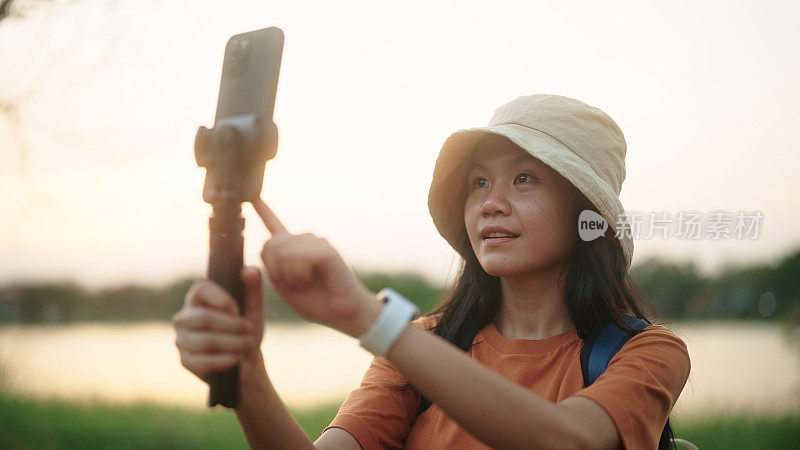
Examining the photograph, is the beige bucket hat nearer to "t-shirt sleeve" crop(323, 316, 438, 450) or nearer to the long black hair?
the long black hair

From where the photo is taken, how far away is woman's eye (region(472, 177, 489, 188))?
1756 mm

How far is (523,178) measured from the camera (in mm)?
1666

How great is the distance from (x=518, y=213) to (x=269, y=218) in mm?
759

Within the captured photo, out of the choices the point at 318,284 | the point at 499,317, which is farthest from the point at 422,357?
the point at 499,317

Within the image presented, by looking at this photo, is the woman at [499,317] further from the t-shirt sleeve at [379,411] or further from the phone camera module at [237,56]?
the phone camera module at [237,56]

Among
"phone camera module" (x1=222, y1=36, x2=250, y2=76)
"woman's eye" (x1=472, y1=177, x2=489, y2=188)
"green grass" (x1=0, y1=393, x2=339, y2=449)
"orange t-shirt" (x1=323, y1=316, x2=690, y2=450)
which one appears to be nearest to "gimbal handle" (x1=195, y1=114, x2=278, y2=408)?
"phone camera module" (x1=222, y1=36, x2=250, y2=76)

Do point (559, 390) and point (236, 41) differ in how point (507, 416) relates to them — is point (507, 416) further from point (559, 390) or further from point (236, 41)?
point (236, 41)

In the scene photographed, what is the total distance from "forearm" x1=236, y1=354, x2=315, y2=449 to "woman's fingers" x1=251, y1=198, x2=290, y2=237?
0.28 metres

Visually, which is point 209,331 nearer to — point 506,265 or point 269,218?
point 269,218

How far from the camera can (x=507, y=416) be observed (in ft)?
3.32

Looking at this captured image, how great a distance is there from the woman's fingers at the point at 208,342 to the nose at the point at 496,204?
0.85 meters

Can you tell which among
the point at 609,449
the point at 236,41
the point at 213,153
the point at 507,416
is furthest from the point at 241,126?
the point at 609,449

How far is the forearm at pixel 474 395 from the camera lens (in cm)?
98

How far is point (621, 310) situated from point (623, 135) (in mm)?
485
